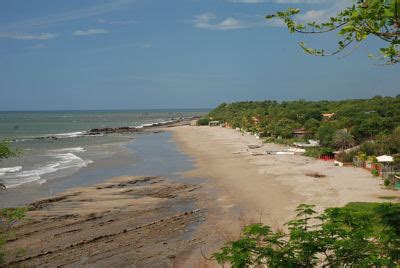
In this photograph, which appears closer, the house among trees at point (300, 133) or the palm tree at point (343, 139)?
the palm tree at point (343, 139)

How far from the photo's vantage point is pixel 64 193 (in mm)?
26703

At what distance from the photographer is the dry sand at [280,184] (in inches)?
874

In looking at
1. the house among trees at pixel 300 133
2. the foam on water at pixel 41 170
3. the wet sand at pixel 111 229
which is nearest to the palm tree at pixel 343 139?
the house among trees at pixel 300 133

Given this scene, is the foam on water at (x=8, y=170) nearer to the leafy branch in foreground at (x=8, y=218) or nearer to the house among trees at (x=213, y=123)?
the leafy branch in foreground at (x=8, y=218)

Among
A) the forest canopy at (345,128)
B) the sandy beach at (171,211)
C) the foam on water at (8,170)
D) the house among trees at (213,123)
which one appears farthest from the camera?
the house among trees at (213,123)

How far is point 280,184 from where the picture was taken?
28328mm

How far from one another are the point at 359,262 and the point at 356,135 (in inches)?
1808

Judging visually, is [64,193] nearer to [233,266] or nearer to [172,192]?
[172,192]

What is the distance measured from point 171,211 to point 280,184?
9218 millimetres

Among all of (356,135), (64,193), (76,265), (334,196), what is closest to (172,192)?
(64,193)

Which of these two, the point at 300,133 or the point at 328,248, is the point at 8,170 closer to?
the point at 328,248

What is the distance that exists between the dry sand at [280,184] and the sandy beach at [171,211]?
0.05m

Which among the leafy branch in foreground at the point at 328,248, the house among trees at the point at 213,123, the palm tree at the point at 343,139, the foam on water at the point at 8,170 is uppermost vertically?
the leafy branch in foreground at the point at 328,248

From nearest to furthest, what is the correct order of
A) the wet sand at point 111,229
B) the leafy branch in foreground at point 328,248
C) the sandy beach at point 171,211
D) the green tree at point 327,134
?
the leafy branch in foreground at point 328,248, the wet sand at point 111,229, the sandy beach at point 171,211, the green tree at point 327,134
